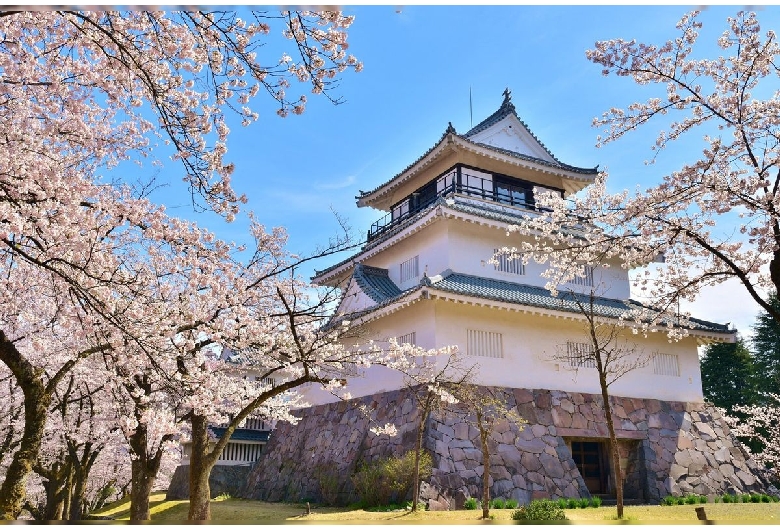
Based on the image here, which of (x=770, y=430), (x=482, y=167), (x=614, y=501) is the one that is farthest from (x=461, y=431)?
(x=770, y=430)

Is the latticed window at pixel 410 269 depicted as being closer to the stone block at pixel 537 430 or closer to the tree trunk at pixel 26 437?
the stone block at pixel 537 430

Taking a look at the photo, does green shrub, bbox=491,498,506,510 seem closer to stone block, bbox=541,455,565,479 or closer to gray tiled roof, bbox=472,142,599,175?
stone block, bbox=541,455,565,479

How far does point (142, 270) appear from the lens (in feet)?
26.8

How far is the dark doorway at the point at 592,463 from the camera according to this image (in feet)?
57.1

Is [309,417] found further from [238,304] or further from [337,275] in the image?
[238,304]

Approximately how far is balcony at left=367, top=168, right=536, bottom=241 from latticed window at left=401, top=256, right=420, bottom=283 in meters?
1.78

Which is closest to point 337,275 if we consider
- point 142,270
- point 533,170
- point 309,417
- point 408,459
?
point 309,417

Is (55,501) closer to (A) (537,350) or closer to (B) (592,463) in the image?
(A) (537,350)

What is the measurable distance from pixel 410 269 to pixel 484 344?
453 centimetres

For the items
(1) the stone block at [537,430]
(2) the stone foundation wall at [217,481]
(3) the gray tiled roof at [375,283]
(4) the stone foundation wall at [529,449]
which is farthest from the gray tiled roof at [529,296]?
(2) the stone foundation wall at [217,481]

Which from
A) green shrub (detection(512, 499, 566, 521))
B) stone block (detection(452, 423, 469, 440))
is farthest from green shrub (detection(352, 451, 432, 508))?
green shrub (detection(512, 499, 566, 521))

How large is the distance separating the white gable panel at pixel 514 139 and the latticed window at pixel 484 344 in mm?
8219

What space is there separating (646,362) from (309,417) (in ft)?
37.0

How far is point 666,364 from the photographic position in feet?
64.4
